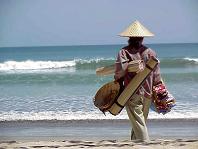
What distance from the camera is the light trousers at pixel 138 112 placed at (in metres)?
6.07

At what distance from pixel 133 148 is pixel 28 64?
96.2ft

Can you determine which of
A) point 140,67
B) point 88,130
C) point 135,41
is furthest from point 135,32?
point 88,130

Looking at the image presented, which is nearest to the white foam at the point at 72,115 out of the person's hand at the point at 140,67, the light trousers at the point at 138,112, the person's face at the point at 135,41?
the light trousers at the point at 138,112

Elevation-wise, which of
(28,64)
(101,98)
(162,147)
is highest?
(28,64)

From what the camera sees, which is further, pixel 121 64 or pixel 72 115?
pixel 72 115

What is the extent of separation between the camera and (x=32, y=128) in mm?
9602

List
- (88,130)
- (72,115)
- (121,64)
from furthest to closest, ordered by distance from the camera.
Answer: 1. (72,115)
2. (88,130)
3. (121,64)

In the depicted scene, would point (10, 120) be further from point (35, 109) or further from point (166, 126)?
point (166, 126)

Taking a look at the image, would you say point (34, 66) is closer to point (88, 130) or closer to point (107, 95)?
point (88, 130)

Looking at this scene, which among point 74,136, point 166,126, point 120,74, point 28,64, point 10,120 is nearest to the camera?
point 120,74

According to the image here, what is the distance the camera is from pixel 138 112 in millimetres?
6082

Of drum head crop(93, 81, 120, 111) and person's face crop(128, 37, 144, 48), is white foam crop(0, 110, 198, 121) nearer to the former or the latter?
drum head crop(93, 81, 120, 111)

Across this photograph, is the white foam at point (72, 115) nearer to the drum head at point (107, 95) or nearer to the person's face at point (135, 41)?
the drum head at point (107, 95)

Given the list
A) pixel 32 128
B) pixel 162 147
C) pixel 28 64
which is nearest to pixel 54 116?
pixel 32 128
